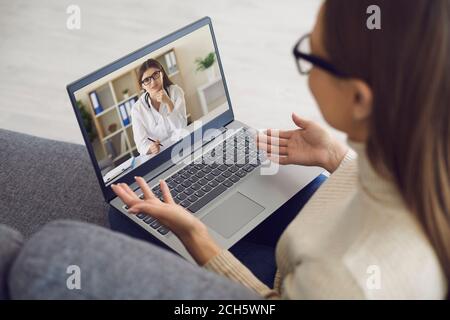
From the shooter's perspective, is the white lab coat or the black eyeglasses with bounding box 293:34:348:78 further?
the white lab coat

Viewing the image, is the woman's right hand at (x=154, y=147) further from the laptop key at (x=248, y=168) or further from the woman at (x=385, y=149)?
the woman at (x=385, y=149)

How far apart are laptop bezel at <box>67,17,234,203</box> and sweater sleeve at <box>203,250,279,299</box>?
1.14 ft

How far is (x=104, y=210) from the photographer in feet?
4.51

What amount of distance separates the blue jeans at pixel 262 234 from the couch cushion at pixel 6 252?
1.37ft

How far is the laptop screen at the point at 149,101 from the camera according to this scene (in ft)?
3.84

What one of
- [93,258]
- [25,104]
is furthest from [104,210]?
[25,104]

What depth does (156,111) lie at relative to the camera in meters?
1.26

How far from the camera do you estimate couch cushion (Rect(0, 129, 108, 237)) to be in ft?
4.47

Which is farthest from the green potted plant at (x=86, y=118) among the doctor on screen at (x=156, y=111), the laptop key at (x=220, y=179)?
the laptop key at (x=220, y=179)

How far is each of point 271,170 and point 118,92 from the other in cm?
40

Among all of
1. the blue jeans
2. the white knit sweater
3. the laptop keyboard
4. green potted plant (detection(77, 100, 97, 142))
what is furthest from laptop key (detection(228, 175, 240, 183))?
the white knit sweater

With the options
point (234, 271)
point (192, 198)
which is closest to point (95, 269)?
point (234, 271)

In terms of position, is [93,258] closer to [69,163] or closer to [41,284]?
[41,284]

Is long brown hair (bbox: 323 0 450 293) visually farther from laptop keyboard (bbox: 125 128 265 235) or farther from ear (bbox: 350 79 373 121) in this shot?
laptop keyboard (bbox: 125 128 265 235)
